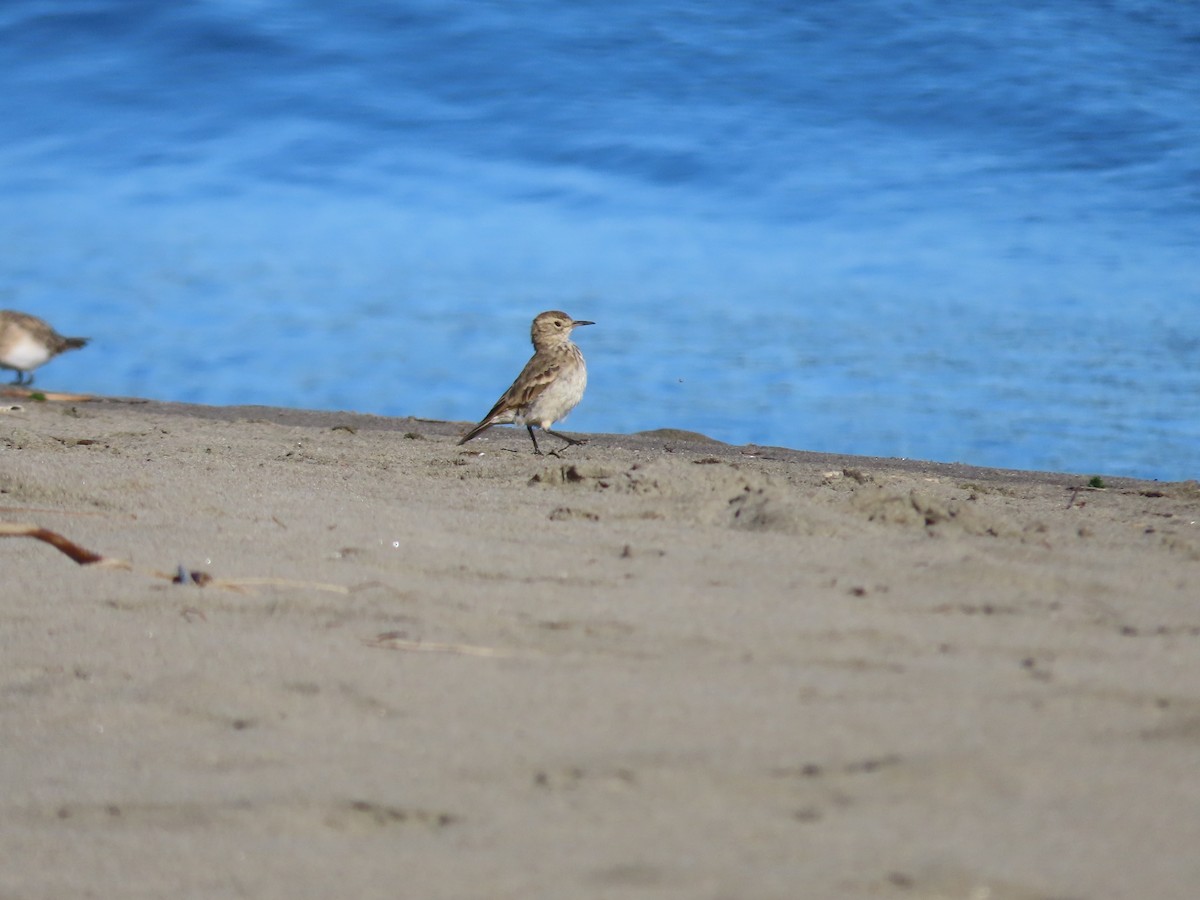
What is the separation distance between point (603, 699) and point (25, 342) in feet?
38.5

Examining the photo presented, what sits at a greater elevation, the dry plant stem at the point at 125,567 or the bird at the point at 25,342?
the dry plant stem at the point at 125,567

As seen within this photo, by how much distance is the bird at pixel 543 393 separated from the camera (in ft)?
25.7

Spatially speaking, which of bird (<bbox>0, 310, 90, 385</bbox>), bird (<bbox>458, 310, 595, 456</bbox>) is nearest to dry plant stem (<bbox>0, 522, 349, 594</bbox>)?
bird (<bbox>458, 310, 595, 456</bbox>)

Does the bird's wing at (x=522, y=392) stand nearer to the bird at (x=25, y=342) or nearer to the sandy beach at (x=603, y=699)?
the sandy beach at (x=603, y=699)

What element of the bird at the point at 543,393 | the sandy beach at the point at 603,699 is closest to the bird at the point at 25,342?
the bird at the point at 543,393

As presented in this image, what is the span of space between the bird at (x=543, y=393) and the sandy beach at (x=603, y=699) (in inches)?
126

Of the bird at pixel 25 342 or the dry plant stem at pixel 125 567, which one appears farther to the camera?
the bird at pixel 25 342

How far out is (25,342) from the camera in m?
12.9

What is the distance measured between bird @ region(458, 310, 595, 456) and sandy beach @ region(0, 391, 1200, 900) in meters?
3.19

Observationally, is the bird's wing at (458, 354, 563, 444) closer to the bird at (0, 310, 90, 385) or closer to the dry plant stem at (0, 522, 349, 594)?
the dry plant stem at (0, 522, 349, 594)

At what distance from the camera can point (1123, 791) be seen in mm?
2170

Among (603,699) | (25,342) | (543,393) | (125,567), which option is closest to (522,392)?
(543,393)

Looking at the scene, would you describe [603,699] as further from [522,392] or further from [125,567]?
[522,392]

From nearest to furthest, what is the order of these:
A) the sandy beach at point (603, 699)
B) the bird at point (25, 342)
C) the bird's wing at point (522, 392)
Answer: the sandy beach at point (603, 699) → the bird's wing at point (522, 392) → the bird at point (25, 342)
